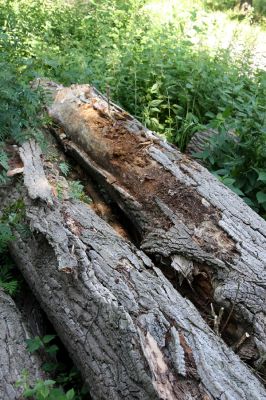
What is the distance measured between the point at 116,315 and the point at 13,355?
2.10 ft

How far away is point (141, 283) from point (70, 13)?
6185 mm

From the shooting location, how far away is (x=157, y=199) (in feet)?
11.6

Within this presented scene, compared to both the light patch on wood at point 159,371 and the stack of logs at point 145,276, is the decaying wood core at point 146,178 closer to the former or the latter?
the stack of logs at point 145,276

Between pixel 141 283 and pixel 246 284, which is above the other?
pixel 246 284

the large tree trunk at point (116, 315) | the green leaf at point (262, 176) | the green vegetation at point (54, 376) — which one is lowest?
the green vegetation at point (54, 376)

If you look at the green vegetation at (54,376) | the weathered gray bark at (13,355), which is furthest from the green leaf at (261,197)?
the weathered gray bark at (13,355)

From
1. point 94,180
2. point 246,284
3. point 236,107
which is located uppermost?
point 236,107

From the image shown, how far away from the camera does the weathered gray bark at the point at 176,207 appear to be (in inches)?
113

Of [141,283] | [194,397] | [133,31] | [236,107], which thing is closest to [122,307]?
[141,283]

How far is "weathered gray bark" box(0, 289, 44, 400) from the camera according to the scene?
2.46 metres

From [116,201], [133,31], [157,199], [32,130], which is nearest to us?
[157,199]

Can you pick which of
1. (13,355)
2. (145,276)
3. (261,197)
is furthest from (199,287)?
(261,197)

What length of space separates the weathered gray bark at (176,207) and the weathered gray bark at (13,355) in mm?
973

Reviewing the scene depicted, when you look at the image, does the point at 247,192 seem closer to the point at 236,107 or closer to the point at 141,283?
the point at 236,107
